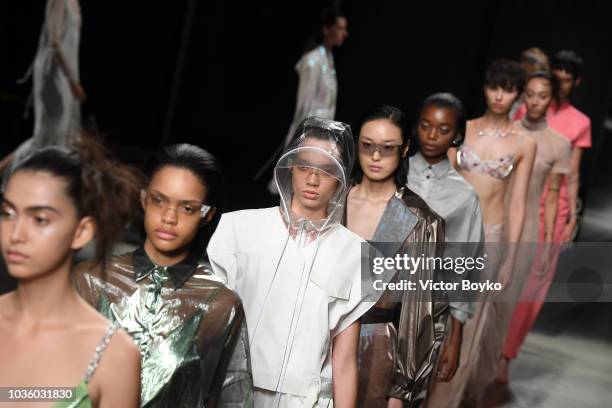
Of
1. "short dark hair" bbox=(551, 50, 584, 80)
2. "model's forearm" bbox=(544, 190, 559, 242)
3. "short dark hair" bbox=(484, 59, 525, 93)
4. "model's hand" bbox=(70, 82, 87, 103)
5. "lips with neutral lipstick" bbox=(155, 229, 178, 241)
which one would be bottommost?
"lips with neutral lipstick" bbox=(155, 229, 178, 241)

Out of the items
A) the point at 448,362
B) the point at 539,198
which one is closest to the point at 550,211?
the point at 539,198

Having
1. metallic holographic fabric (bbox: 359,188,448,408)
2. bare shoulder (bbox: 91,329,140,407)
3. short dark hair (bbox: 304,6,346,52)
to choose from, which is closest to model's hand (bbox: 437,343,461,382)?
metallic holographic fabric (bbox: 359,188,448,408)

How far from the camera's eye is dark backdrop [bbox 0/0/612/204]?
36.0 feet

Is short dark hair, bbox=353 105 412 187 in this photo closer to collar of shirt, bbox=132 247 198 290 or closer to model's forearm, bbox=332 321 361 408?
model's forearm, bbox=332 321 361 408

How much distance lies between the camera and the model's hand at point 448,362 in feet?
18.5

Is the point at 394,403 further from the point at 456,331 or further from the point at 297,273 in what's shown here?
the point at 297,273

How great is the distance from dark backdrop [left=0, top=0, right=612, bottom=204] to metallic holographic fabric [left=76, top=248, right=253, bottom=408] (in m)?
7.51

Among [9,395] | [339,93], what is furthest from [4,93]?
[9,395]

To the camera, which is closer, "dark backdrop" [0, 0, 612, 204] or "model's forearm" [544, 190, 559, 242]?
"model's forearm" [544, 190, 559, 242]

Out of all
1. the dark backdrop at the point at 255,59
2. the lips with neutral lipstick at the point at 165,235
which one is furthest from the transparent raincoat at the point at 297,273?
the dark backdrop at the point at 255,59

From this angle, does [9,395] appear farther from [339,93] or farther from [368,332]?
[339,93]

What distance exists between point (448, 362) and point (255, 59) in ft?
23.7

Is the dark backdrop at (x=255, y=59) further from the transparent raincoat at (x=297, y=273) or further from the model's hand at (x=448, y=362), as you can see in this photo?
Result: the transparent raincoat at (x=297, y=273)

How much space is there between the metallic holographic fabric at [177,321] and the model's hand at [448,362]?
2152mm
